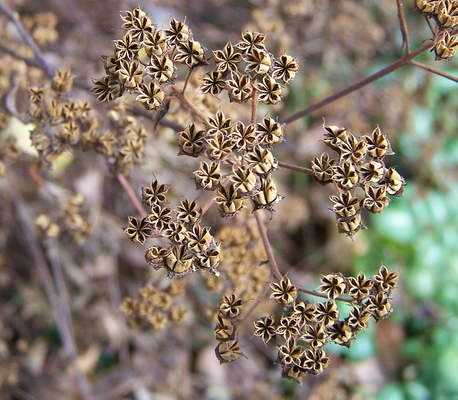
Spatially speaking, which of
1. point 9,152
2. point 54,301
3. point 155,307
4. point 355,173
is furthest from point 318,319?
point 54,301

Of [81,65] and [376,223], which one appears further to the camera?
[376,223]

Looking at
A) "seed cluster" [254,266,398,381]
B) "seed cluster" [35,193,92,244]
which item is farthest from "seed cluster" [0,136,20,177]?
"seed cluster" [254,266,398,381]

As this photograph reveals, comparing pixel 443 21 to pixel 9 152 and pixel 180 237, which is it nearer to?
pixel 180 237

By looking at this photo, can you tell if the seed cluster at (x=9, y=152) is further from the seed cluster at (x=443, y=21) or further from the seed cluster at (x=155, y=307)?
the seed cluster at (x=443, y=21)

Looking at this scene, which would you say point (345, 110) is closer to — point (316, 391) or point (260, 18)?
point (260, 18)

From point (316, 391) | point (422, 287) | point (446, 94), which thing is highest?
point (446, 94)

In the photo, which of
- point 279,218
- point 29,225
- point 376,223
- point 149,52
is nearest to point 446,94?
point 376,223
